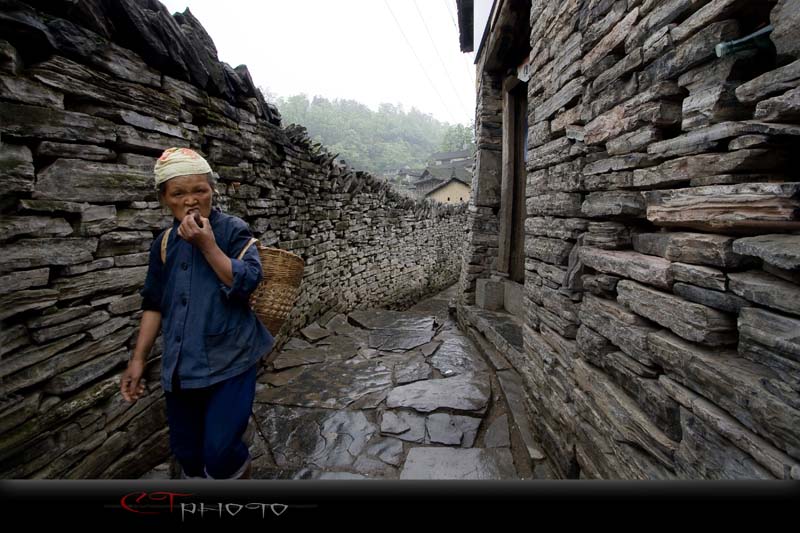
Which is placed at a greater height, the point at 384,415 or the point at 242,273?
the point at 242,273

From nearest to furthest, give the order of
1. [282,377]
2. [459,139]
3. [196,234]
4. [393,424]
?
[196,234] < [393,424] < [282,377] < [459,139]

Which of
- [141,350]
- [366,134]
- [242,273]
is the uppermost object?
[366,134]

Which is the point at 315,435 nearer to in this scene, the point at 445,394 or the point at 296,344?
the point at 445,394

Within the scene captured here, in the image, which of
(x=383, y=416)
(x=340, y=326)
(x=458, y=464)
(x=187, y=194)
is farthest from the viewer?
(x=340, y=326)

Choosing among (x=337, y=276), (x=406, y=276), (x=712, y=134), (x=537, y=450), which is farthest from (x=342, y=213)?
(x=712, y=134)

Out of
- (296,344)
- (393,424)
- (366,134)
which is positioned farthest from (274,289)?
(366,134)

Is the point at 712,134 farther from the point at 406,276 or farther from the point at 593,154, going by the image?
the point at 406,276

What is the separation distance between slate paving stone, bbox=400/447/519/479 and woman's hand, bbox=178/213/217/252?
1863 millimetres

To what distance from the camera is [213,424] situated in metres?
1.57

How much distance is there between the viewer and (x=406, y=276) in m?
9.88

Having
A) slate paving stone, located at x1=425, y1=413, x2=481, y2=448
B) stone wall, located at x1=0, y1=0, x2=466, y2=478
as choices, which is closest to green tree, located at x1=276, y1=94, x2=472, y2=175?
stone wall, located at x1=0, y1=0, x2=466, y2=478

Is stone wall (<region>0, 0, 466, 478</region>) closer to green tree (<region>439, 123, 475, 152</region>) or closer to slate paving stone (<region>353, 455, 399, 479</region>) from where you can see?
slate paving stone (<region>353, 455, 399, 479</region>)

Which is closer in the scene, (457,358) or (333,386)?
(333,386)

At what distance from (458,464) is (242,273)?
1.88 m
